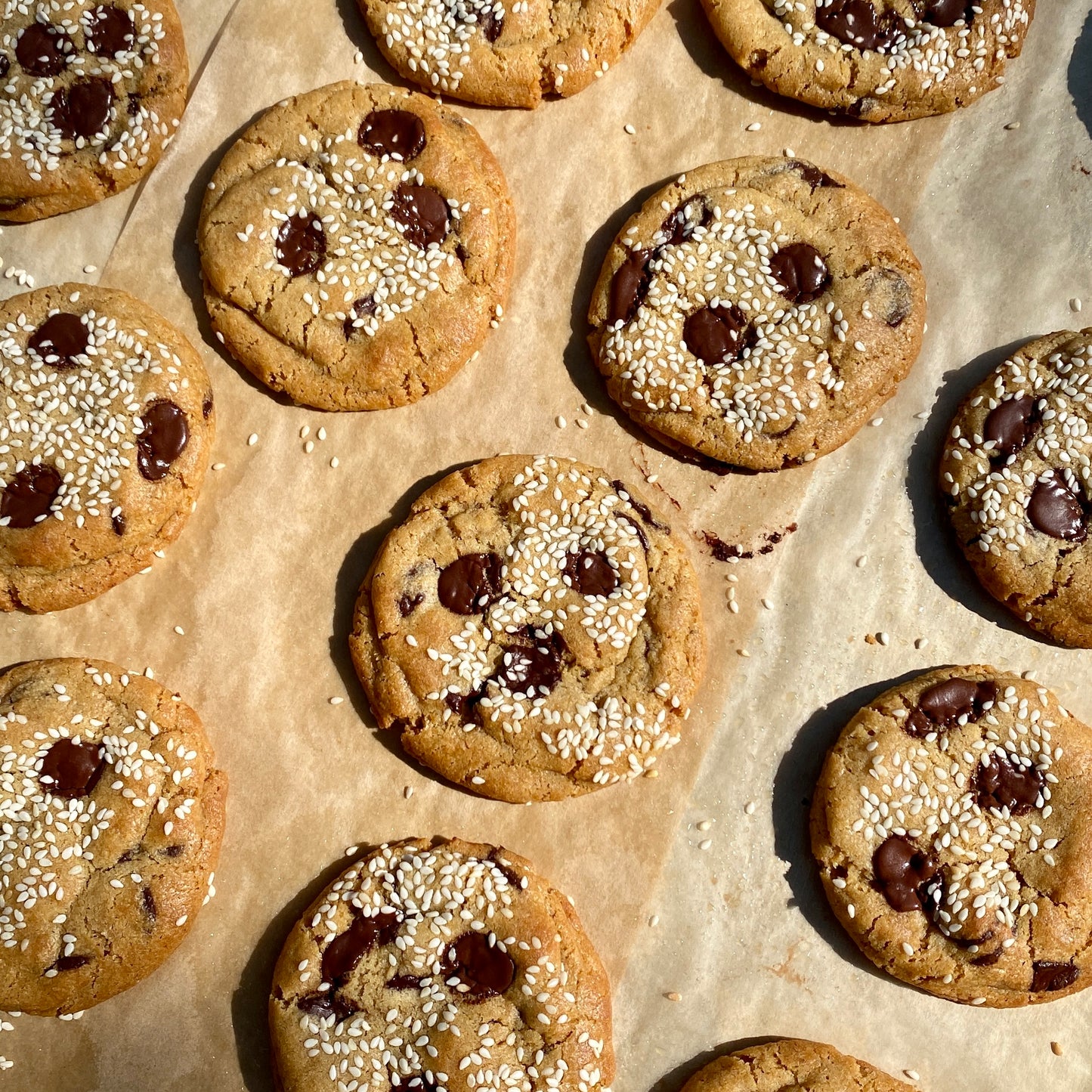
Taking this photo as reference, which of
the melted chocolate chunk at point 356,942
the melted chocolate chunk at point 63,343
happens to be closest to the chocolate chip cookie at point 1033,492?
the melted chocolate chunk at point 356,942

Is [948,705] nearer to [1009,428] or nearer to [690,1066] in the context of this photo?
[1009,428]

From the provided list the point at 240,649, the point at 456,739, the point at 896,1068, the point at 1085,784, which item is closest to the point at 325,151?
the point at 240,649

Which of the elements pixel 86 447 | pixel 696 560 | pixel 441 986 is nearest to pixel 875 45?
pixel 696 560

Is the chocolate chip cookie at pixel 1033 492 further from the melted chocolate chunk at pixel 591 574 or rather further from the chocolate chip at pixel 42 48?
the chocolate chip at pixel 42 48

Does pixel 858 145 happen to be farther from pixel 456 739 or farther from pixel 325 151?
pixel 456 739

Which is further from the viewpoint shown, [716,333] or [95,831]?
[716,333]

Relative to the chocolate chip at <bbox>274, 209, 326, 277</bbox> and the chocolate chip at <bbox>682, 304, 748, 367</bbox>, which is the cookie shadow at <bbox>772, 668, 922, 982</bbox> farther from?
the chocolate chip at <bbox>274, 209, 326, 277</bbox>
